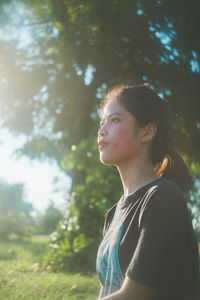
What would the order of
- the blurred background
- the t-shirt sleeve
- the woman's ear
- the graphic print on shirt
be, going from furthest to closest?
the blurred background
the woman's ear
the graphic print on shirt
the t-shirt sleeve

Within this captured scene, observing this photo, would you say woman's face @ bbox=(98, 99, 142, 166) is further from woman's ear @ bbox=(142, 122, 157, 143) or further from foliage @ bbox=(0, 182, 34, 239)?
foliage @ bbox=(0, 182, 34, 239)

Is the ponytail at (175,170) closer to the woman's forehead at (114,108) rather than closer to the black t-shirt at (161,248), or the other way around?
the woman's forehead at (114,108)

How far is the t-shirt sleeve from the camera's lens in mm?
1228

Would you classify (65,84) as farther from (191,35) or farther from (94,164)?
(191,35)

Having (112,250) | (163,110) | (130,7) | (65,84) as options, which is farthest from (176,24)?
Result: (65,84)

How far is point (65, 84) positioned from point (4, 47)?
7.02ft

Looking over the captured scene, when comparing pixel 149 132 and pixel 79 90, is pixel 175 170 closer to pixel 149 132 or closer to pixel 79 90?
pixel 149 132

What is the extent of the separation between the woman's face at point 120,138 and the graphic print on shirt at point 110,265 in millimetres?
451

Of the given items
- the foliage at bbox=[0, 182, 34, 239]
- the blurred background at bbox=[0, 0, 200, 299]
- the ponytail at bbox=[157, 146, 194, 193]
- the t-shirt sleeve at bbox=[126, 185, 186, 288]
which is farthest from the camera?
the foliage at bbox=[0, 182, 34, 239]

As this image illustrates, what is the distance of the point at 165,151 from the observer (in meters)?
1.97

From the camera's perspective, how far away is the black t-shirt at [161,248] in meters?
1.23

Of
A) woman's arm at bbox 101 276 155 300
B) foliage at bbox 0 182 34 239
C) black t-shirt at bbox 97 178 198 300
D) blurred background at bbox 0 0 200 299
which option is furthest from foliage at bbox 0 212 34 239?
woman's arm at bbox 101 276 155 300

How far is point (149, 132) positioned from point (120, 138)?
200mm

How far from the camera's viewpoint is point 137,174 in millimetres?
1755
